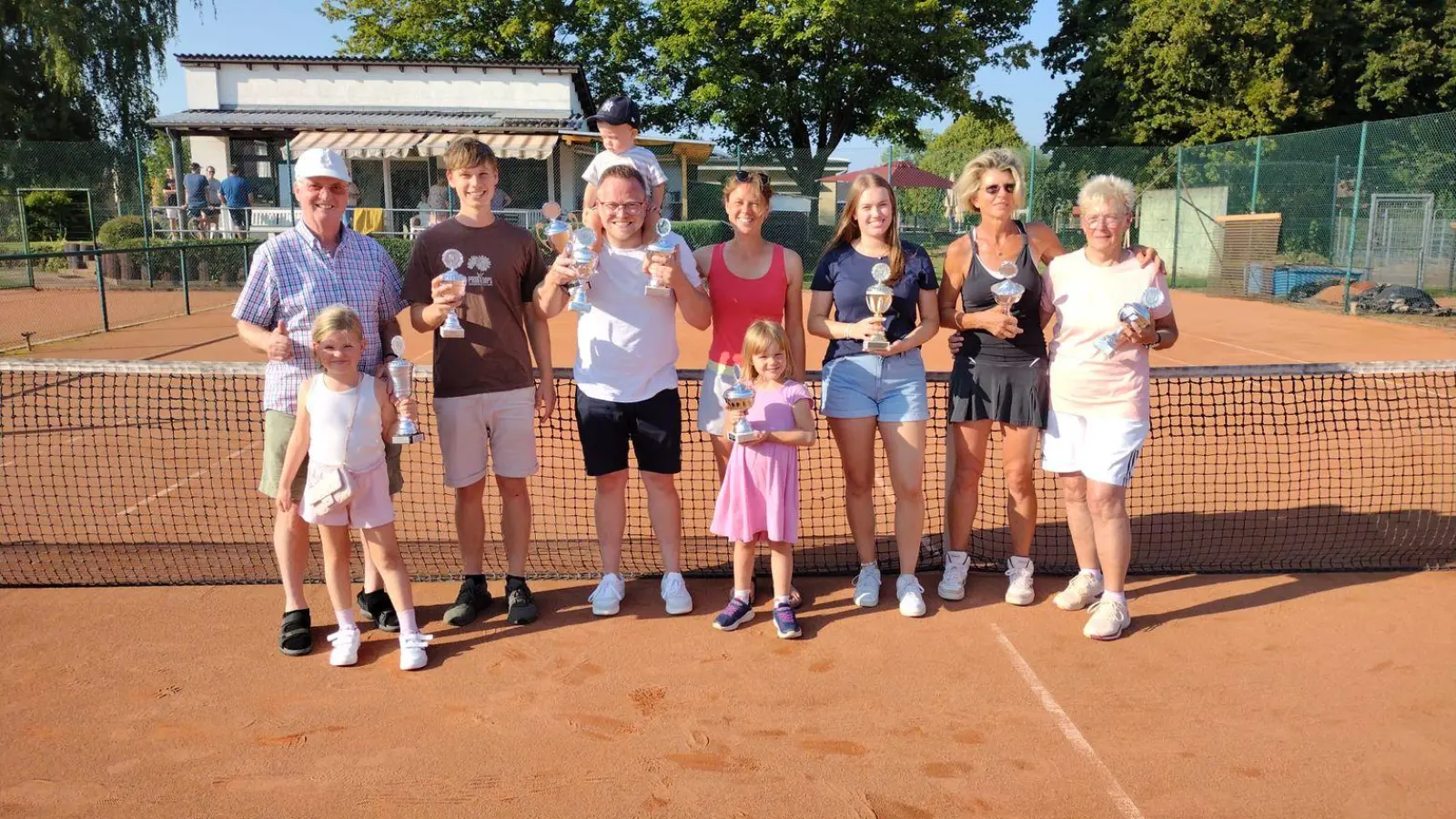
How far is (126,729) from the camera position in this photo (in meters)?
3.74

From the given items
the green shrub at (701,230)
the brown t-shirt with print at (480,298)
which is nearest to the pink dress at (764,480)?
the brown t-shirt with print at (480,298)

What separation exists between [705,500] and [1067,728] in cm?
348

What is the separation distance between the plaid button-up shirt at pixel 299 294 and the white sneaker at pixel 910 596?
2.60 meters

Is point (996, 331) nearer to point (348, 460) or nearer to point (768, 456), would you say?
point (768, 456)

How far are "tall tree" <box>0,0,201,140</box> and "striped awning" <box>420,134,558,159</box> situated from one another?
34.8 feet

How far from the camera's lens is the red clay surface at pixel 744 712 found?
11.0 ft

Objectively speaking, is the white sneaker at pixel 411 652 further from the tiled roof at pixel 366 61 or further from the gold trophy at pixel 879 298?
the tiled roof at pixel 366 61

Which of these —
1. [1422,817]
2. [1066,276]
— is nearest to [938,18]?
[1066,276]

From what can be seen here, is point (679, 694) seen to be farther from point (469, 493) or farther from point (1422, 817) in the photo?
point (1422, 817)

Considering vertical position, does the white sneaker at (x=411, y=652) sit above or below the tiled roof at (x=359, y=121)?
below

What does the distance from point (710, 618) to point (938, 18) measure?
28.8 m

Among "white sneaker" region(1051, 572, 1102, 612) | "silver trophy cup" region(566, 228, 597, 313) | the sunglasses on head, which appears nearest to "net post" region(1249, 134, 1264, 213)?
"white sneaker" region(1051, 572, 1102, 612)

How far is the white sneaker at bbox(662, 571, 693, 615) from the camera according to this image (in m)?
4.75

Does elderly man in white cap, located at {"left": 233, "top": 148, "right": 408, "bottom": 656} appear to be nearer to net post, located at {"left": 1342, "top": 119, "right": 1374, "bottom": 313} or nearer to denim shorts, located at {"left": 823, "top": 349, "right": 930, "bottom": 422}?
denim shorts, located at {"left": 823, "top": 349, "right": 930, "bottom": 422}
